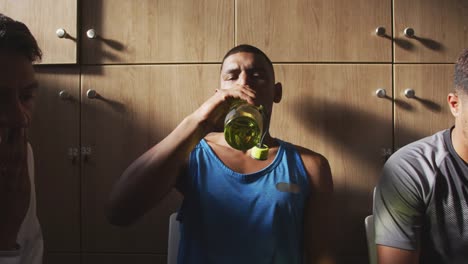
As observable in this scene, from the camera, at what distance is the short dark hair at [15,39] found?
0.73m

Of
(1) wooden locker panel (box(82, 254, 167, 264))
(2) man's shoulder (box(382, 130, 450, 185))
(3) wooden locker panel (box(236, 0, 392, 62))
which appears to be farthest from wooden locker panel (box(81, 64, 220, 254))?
(2) man's shoulder (box(382, 130, 450, 185))

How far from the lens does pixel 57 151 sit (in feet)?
4.33

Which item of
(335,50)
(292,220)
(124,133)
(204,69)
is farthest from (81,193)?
(335,50)

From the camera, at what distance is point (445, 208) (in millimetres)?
883

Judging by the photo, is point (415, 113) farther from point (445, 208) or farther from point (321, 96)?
point (445, 208)

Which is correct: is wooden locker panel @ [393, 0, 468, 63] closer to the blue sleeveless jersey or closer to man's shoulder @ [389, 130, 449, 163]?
man's shoulder @ [389, 130, 449, 163]

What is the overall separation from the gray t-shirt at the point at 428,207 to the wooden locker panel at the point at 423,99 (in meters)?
0.36

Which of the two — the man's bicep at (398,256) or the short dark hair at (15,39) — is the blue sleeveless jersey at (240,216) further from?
the short dark hair at (15,39)

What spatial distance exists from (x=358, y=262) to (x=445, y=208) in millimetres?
500

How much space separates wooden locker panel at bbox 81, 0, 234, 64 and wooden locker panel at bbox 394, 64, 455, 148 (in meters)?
0.71

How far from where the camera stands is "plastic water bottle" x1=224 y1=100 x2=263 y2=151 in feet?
2.30

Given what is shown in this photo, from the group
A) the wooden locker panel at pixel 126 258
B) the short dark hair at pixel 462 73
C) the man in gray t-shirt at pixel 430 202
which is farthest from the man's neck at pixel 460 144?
the wooden locker panel at pixel 126 258

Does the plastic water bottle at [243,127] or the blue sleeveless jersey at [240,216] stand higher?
the plastic water bottle at [243,127]

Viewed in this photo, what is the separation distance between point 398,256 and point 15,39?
1.09m
